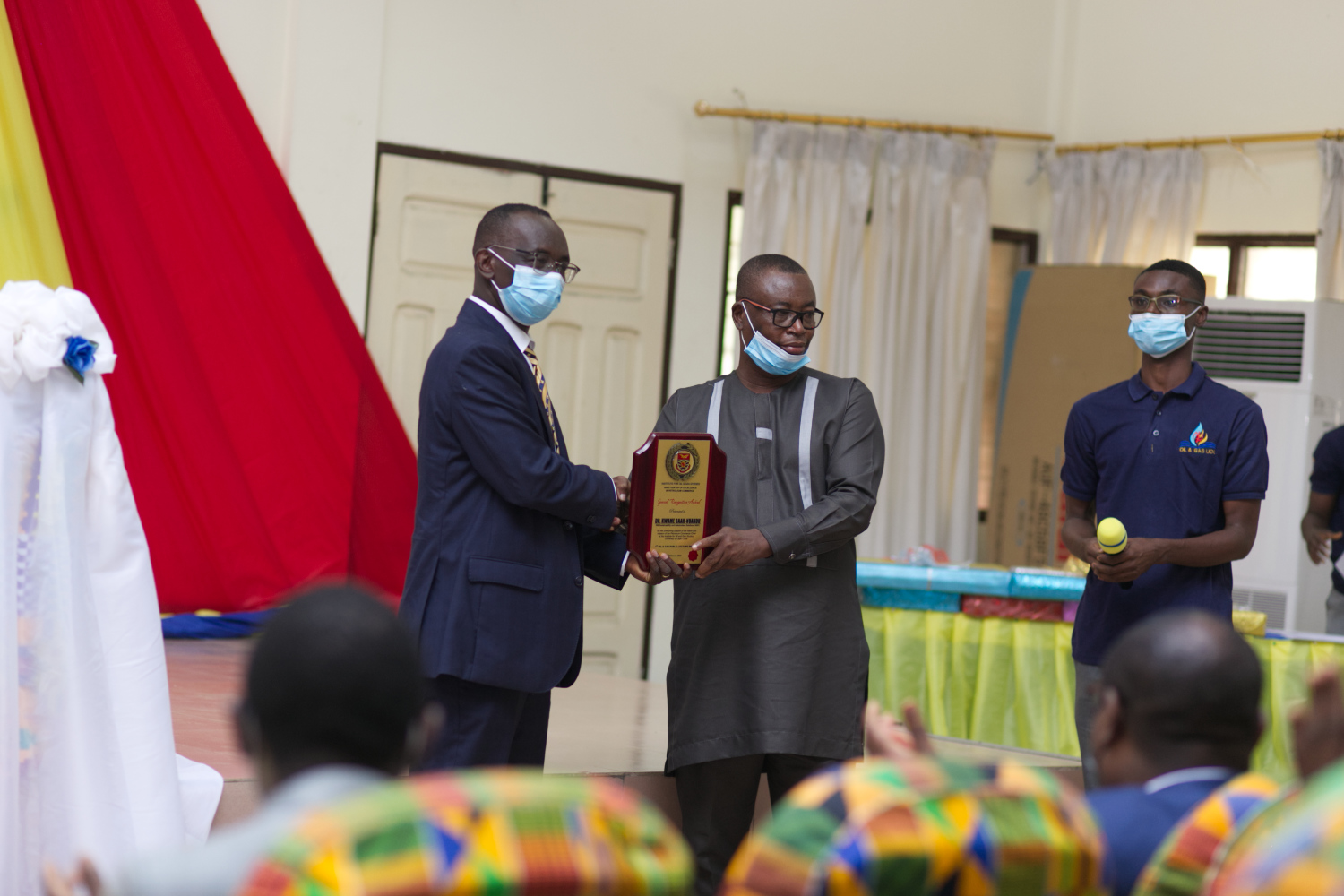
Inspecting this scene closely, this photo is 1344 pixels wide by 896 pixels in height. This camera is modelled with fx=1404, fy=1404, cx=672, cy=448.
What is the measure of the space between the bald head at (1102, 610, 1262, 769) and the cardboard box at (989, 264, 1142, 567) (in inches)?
191

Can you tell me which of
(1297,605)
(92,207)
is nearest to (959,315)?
(1297,605)

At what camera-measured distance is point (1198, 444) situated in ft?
9.58

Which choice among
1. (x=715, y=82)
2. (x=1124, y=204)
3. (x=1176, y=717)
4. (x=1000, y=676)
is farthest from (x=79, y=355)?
(x=1124, y=204)

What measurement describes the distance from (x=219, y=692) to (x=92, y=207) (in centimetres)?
185

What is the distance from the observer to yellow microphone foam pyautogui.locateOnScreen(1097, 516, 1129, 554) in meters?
2.79

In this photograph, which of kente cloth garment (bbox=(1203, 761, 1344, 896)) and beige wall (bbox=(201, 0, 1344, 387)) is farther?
beige wall (bbox=(201, 0, 1344, 387))

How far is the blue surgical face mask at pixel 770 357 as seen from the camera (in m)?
2.86

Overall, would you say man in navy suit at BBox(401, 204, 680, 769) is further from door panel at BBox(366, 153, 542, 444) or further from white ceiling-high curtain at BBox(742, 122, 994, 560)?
white ceiling-high curtain at BBox(742, 122, 994, 560)

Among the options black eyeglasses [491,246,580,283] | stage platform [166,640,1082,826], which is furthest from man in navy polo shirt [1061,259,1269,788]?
black eyeglasses [491,246,580,283]

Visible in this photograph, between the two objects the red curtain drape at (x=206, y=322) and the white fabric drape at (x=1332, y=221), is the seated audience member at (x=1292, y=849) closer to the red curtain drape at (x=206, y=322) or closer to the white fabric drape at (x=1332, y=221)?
the red curtain drape at (x=206, y=322)

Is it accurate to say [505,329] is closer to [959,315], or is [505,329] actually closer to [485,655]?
[485,655]

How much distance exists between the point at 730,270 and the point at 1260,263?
240 centimetres

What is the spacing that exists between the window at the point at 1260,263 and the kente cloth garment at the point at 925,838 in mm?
5639

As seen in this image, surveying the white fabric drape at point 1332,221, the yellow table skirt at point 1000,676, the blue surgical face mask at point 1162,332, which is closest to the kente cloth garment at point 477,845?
the blue surgical face mask at point 1162,332
